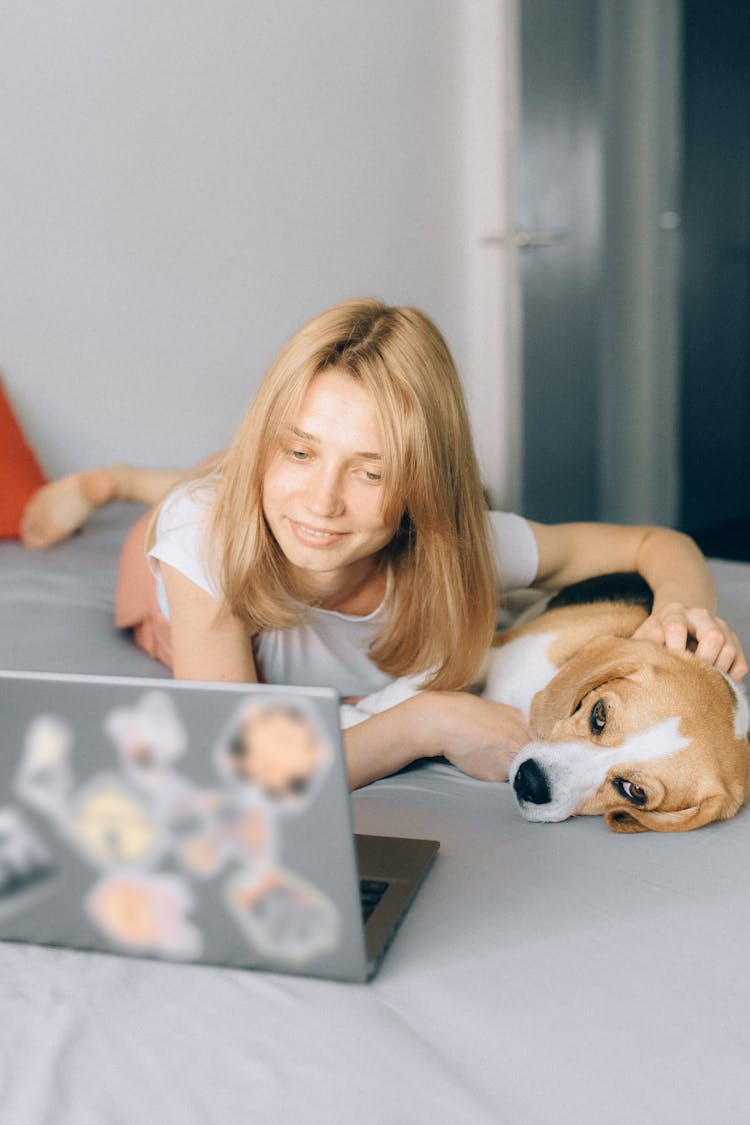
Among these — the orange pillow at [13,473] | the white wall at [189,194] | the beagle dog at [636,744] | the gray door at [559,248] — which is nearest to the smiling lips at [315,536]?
the beagle dog at [636,744]

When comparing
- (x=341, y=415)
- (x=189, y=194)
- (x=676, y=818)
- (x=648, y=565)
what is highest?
(x=189, y=194)

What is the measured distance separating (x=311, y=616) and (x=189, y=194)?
1.64 m

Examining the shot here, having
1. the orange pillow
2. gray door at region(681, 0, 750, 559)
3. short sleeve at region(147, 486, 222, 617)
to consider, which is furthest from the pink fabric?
gray door at region(681, 0, 750, 559)

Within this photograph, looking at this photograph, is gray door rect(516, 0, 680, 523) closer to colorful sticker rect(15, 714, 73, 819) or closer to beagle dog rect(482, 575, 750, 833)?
beagle dog rect(482, 575, 750, 833)

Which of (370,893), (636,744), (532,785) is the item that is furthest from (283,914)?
(636,744)

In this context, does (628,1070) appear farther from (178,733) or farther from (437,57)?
(437,57)

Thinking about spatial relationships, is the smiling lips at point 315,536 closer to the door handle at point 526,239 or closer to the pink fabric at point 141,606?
the pink fabric at point 141,606

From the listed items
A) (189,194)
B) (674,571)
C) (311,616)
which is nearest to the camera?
(311,616)

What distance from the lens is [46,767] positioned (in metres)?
0.84

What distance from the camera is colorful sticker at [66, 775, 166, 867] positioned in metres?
0.84

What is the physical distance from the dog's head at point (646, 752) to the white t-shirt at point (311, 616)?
39 cm

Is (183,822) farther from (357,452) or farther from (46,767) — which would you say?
(357,452)

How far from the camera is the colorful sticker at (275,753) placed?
2.60ft

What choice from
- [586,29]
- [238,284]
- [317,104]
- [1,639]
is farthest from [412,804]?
[586,29]
